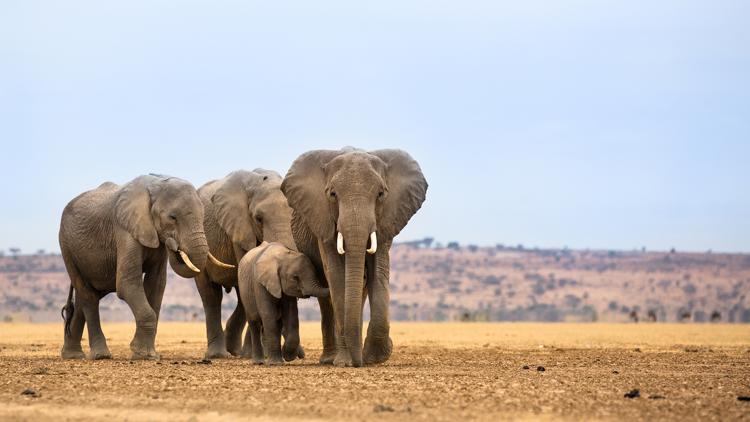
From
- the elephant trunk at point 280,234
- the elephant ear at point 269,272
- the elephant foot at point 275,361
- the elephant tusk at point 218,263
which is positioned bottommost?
the elephant foot at point 275,361

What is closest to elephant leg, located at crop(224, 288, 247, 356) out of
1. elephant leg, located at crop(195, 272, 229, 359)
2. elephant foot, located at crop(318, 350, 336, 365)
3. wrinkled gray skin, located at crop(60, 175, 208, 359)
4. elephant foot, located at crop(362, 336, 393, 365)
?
elephant leg, located at crop(195, 272, 229, 359)

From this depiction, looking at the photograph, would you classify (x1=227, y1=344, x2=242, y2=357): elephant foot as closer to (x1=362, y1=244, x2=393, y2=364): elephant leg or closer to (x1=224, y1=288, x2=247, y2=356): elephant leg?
(x1=224, y1=288, x2=247, y2=356): elephant leg

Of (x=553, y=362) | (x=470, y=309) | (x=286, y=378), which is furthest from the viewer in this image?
(x=470, y=309)

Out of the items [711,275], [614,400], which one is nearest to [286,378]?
[614,400]

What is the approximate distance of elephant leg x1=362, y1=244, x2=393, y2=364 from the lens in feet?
60.1

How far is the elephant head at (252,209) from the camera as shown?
22.3 meters

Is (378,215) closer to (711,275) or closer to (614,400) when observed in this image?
(614,400)

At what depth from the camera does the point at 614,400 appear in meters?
13.6

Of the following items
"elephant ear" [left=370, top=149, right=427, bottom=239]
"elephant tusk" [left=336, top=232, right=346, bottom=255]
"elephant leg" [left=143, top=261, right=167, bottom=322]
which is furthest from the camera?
"elephant leg" [left=143, top=261, right=167, bottom=322]

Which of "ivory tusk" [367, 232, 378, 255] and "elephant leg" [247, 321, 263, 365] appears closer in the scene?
"ivory tusk" [367, 232, 378, 255]

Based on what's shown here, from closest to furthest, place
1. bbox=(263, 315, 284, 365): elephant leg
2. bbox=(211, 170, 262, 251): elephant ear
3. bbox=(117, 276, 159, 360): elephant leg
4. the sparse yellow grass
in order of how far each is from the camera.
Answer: bbox=(263, 315, 284, 365): elephant leg < bbox=(117, 276, 159, 360): elephant leg < bbox=(211, 170, 262, 251): elephant ear < the sparse yellow grass

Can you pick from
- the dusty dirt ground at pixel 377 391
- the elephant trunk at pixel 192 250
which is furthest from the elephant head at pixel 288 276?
the elephant trunk at pixel 192 250

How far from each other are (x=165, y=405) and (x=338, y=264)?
18.8ft

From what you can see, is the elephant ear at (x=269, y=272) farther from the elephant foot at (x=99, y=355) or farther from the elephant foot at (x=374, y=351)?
the elephant foot at (x=99, y=355)
